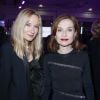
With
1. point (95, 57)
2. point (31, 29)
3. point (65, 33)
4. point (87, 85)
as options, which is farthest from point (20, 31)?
point (95, 57)

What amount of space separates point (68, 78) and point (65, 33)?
0.37 m

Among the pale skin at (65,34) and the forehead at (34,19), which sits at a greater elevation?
the forehead at (34,19)

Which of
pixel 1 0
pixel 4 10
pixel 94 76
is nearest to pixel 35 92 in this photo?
pixel 94 76

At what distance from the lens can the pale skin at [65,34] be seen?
2.61m

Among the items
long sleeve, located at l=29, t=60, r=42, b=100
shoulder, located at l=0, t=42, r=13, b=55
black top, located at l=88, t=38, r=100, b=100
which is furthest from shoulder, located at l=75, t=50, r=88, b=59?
black top, located at l=88, t=38, r=100, b=100

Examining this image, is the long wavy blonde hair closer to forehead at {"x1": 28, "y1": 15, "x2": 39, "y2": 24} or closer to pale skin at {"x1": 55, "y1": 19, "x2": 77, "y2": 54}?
forehead at {"x1": 28, "y1": 15, "x2": 39, "y2": 24}

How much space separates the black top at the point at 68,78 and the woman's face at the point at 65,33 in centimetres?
11

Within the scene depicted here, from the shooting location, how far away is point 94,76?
12.3 feet

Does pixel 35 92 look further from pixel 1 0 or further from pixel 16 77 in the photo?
pixel 1 0

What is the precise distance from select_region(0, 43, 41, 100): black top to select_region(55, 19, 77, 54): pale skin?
340 mm

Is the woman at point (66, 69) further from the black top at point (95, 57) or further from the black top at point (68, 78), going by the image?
the black top at point (95, 57)

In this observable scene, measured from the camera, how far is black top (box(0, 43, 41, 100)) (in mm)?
2479

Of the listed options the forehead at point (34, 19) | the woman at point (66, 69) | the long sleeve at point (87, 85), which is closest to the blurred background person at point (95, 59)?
the woman at point (66, 69)

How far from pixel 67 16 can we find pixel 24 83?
2.22 ft
